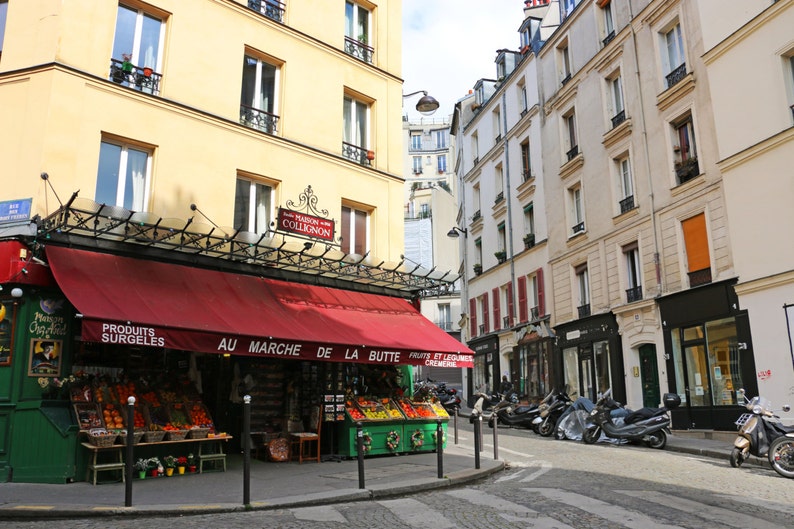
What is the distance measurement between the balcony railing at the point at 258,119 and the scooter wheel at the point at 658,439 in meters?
10.7

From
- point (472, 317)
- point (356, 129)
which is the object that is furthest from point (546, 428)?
point (472, 317)

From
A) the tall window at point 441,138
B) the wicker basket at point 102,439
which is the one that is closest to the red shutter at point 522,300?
the wicker basket at point 102,439

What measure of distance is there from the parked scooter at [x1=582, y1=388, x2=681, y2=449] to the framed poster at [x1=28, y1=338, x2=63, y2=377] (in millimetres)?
11221

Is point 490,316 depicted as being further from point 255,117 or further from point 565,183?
point 255,117

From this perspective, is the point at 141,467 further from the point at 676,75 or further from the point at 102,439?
the point at 676,75

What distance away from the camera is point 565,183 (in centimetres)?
2420

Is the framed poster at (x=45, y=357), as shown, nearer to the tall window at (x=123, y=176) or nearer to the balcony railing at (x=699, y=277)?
the tall window at (x=123, y=176)

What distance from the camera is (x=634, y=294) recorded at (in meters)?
19.9

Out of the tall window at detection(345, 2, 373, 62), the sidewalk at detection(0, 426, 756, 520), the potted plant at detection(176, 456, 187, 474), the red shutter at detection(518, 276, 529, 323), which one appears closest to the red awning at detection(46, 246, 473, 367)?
the sidewalk at detection(0, 426, 756, 520)

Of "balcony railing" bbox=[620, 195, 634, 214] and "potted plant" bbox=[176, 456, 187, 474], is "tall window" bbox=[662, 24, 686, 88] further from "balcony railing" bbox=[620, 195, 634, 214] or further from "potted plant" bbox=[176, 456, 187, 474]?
"potted plant" bbox=[176, 456, 187, 474]

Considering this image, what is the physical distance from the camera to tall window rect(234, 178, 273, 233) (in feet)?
39.7

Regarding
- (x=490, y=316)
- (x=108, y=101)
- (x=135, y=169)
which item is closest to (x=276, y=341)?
(x=135, y=169)

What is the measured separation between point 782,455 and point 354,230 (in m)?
9.01

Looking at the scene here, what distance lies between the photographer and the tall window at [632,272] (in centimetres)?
1980
